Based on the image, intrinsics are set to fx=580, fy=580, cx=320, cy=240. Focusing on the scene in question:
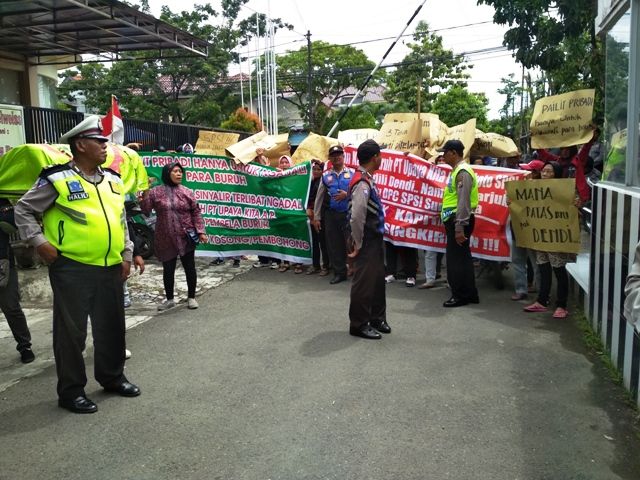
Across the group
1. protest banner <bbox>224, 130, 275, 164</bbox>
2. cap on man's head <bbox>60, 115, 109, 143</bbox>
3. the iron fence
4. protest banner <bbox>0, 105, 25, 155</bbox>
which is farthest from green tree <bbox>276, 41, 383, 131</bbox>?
cap on man's head <bbox>60, 115, 109, 143</bbox>

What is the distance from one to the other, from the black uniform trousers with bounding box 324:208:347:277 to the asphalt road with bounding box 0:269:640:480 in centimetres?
221

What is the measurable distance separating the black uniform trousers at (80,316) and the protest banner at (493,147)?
22.8ft

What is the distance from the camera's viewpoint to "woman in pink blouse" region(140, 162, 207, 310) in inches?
266

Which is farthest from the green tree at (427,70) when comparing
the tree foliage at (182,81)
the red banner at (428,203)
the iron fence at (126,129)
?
the red banner at (428,203)

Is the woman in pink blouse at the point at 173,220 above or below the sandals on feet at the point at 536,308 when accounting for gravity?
above

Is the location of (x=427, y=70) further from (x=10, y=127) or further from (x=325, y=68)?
(x=10, y=127)

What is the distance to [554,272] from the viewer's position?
Result: 628 centimetres

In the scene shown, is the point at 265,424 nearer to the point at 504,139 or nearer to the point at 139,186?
the point at 139,186

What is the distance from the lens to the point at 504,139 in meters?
9.77

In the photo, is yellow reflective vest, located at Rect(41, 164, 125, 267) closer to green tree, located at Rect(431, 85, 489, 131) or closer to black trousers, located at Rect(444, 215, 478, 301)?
black trousers, located at Rect(444, 215, 478, 301)

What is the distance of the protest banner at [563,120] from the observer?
625cm

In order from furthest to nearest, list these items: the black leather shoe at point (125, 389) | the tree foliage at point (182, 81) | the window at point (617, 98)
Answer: the tree foliage at point (182, 81) < the window at point (617, 98) < the black leather shoe at point (125, 389)

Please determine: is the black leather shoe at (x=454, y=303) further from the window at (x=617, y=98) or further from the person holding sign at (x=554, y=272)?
the window at (x=617, y=98)

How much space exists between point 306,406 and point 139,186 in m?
3.29
